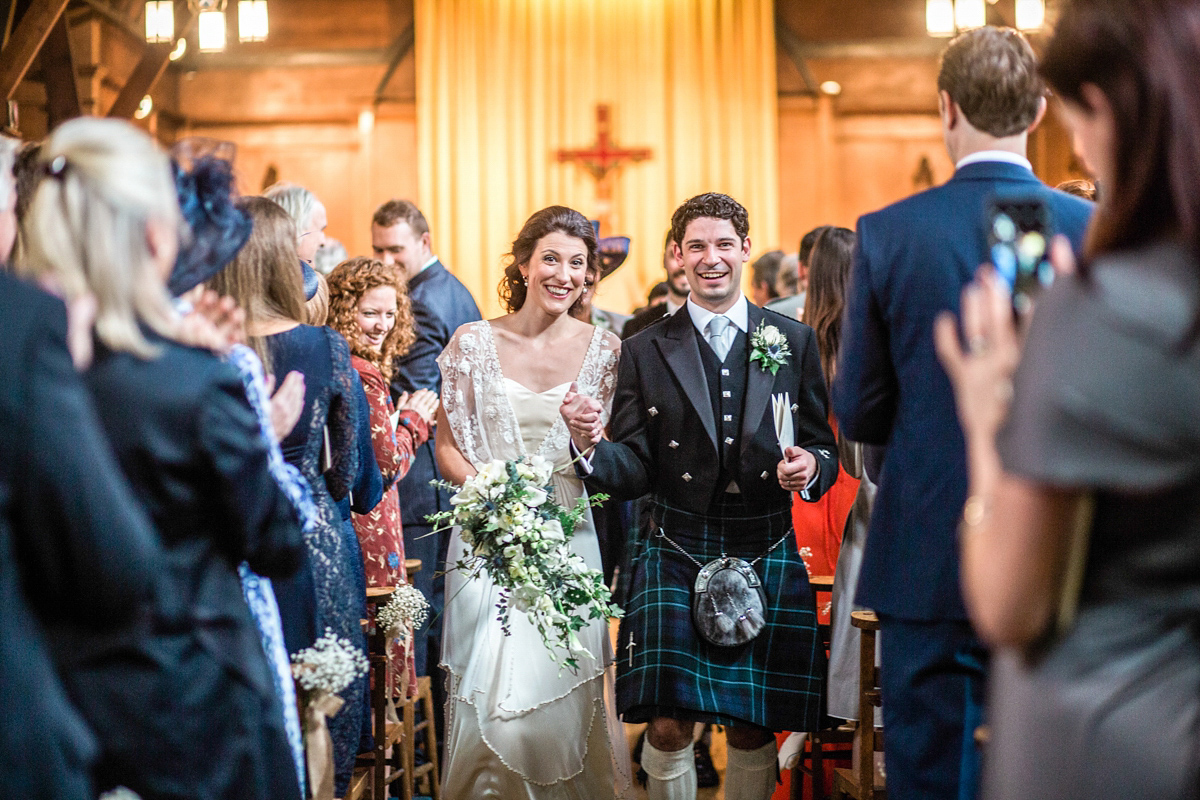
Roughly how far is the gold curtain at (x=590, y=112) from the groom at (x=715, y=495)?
8.05 metres

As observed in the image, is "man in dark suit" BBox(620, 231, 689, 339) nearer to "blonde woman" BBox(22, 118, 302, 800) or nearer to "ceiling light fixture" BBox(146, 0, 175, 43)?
"blonde woman" BBox(22, 118, 302, 800)

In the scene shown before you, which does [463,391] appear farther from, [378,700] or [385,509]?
[378,700]

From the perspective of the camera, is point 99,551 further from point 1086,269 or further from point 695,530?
point 695,530

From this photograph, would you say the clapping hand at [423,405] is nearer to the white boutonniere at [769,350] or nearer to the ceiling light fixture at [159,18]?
the white boutonniere at [769,350]

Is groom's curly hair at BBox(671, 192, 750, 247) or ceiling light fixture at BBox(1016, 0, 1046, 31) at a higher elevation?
ceiling light fixture at BBox(1016, 0, 1046, 31)

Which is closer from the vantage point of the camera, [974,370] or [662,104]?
[974,370]

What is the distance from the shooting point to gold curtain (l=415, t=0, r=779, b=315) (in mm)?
11891

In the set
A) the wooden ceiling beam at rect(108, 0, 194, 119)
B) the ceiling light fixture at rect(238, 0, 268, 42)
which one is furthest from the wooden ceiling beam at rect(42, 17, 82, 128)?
the ceiling light fixture at rect(238, 0, 268, 42)

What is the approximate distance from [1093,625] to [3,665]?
141cm

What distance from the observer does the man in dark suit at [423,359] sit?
5.25 meters

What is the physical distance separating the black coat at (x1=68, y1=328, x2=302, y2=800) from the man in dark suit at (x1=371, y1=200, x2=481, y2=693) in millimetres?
2703

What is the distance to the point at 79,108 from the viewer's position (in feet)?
30.0

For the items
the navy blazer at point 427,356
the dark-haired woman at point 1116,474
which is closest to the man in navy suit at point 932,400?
the dark-haired woman at point 1116,474

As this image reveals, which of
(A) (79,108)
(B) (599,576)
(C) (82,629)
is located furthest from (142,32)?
(C) (82,629)
